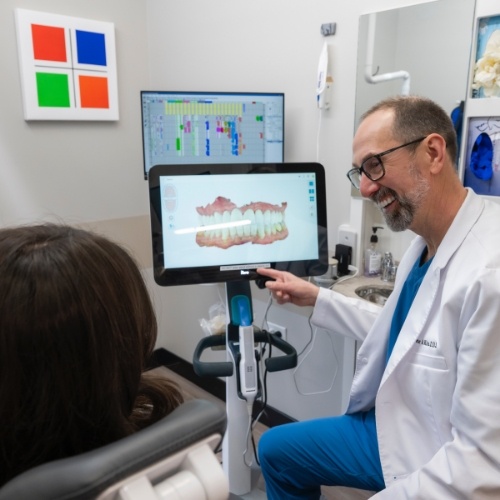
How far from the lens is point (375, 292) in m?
1.86

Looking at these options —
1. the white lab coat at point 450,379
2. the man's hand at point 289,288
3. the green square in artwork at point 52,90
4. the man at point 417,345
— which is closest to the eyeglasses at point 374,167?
the man at point 417,345

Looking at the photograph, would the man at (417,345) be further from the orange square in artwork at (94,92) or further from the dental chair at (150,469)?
the orange square in artwork at (94,92)

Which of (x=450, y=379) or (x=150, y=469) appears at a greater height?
(x=150, y=469)

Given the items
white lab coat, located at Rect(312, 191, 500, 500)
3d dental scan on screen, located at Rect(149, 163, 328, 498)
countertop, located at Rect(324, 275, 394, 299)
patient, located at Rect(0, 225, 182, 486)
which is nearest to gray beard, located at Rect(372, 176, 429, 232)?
white lab coat, located at Rect(312, 191, 500, 500)

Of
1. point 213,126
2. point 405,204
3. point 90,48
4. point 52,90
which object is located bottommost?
point 405,204

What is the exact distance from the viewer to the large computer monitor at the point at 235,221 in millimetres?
1455

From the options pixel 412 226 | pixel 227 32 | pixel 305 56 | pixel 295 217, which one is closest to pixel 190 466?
pixel 412 226

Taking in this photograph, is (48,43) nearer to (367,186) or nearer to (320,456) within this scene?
(367,186)

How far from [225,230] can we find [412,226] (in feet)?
1.75

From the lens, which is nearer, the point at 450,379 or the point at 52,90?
the point at 450,379

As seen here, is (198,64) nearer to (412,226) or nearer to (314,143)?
(314,143)

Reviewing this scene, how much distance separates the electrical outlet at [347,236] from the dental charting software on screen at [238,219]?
1.49 feet

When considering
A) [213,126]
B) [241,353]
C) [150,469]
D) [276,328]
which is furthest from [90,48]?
[150,469]

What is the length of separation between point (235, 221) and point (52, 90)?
1.38 metres
